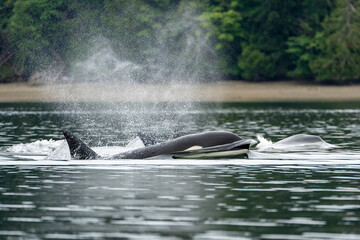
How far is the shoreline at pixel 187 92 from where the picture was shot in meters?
79.3

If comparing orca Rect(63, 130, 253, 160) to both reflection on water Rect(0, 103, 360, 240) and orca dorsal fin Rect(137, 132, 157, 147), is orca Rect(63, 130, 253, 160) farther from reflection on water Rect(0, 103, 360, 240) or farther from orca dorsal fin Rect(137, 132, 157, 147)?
orca dorsal fin Rect(137, 132, 157, 147)


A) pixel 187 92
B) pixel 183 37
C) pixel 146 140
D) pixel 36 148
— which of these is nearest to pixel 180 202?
pixel 146 140

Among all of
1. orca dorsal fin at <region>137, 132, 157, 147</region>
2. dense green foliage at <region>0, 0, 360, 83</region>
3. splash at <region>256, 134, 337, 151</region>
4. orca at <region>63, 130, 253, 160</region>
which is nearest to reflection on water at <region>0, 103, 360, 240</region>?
splash at <region>256, 134, 337, 151</region>

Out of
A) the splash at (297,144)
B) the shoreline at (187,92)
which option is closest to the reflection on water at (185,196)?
the splash at (297,144)

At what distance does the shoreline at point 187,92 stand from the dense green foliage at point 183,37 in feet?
4.31

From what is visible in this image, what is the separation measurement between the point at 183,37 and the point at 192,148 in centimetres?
5901

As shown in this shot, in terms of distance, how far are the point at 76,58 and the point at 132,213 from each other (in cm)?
6848

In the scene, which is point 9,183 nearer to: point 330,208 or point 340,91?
point 330,208

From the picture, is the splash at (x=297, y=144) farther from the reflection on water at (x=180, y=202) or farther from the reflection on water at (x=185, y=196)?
the reflection on water at (x=180, y=202)

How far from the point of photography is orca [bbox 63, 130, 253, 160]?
23.2m

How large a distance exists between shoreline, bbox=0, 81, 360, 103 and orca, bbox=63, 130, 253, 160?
174 feet

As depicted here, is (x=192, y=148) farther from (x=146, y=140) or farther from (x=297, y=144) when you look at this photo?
(x=297, y=144)

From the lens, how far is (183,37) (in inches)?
3214

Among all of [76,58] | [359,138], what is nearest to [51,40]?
[76,58]
